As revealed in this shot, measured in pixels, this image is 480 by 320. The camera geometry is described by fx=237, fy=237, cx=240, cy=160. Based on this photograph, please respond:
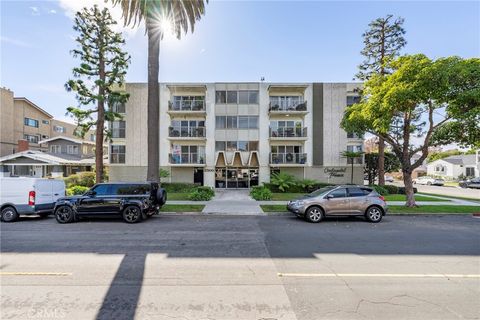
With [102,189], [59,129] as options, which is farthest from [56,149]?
[102,189]

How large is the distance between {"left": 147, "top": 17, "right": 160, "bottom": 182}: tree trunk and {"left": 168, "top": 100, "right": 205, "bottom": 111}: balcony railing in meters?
11.0

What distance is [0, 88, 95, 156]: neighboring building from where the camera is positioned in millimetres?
37344

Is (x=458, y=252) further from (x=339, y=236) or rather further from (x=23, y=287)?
(x=23, y=287)

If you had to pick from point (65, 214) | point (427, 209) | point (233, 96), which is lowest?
point (427, 209)

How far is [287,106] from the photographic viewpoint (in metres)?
26.4

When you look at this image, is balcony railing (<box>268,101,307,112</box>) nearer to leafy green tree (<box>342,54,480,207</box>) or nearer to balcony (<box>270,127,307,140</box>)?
balcony (<box>270,127,307,140</box>)

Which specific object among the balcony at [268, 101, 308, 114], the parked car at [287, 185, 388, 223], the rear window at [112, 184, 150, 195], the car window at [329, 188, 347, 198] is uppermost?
the balcony at [268, 101, 308, 114]

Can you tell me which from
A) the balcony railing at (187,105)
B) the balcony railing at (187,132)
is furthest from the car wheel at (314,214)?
the balcony railing at (187,105)

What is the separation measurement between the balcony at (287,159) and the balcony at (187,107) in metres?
9.30

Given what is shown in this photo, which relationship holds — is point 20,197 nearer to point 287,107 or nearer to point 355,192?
point 355,192

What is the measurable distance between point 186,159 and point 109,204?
15222 millimetres

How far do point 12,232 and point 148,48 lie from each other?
38.4 ft

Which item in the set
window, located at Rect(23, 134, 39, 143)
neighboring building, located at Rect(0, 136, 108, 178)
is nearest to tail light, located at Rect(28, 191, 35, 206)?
neighboring building, located at Rect(0, 136, 108, 178)

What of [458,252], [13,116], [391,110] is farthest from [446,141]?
[13,116]
